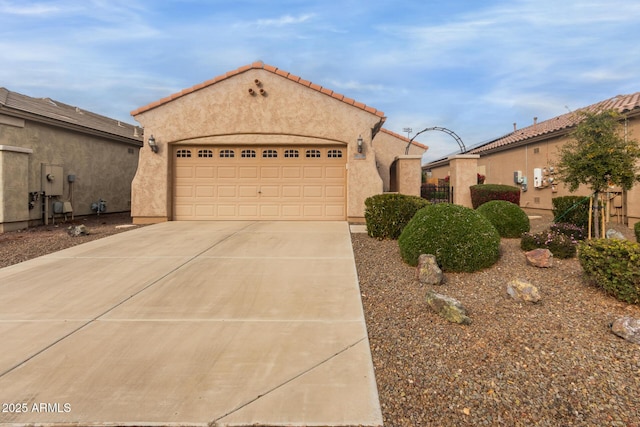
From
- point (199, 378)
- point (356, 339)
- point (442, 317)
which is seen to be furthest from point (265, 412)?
point (442, 317)

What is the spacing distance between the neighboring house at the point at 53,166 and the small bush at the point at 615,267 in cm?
1384

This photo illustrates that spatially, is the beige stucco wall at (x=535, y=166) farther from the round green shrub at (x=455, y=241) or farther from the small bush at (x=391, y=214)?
the round green shrub at (x=455, y=241)

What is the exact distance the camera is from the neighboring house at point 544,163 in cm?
1059

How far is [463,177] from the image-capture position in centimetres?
1380

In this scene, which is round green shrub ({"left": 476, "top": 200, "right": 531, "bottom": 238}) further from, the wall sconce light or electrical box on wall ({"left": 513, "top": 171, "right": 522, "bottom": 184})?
the wall sconce light

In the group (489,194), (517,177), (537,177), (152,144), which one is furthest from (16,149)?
(517,177)

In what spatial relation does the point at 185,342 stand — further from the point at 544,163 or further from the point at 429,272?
the point at 544,163

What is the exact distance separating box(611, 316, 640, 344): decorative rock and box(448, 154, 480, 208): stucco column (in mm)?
10252

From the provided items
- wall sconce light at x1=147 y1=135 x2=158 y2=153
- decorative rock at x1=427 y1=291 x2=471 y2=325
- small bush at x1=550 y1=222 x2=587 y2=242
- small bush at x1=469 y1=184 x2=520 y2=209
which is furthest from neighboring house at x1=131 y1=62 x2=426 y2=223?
decorative rock at x1=427 y1=291 x2=471 y2=325

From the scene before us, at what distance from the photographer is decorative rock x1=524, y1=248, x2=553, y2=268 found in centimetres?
592

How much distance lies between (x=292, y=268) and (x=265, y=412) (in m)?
3.74

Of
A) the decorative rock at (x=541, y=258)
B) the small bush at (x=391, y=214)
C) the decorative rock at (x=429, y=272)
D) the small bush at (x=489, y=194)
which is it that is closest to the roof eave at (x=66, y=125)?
the small bush at (x=391, y=214)

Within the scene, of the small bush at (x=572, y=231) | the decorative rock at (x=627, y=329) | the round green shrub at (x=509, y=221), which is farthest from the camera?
the round green shrub at (x=509, y=221)

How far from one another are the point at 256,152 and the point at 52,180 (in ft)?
23.2
